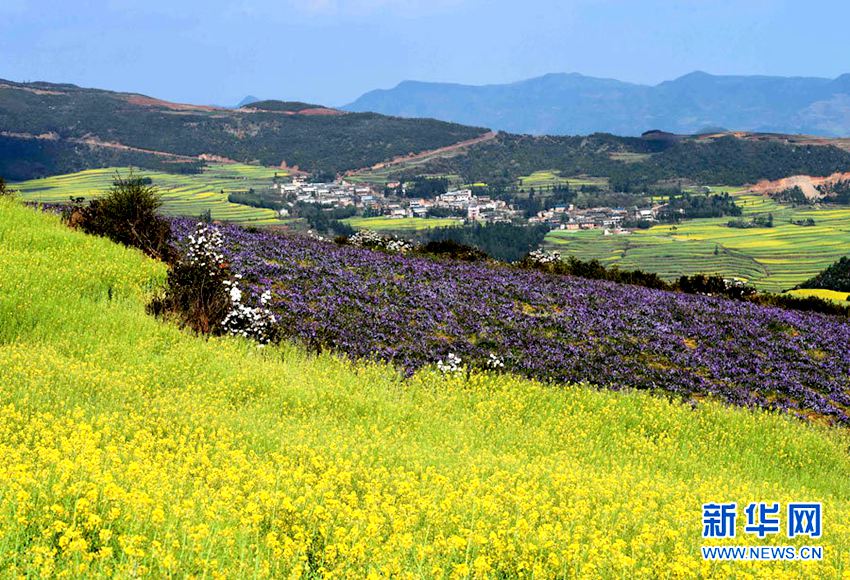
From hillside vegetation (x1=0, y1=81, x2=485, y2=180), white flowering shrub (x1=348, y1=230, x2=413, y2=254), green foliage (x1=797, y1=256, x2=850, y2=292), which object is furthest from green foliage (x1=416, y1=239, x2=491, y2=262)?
hillside vegetation (x1=0, y1=81, x2=485, y2=180)

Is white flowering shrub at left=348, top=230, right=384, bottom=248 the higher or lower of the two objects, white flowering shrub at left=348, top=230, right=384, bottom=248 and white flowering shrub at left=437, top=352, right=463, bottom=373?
the higher

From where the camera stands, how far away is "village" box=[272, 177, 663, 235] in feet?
372

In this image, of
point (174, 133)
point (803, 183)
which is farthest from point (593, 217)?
point (174, 133)

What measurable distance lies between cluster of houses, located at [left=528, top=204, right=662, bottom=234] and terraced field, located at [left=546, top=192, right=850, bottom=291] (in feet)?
17.9

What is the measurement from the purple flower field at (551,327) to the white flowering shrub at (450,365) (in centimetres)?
23

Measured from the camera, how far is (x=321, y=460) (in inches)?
245

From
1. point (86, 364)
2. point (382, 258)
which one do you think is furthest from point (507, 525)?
point (382, 258)

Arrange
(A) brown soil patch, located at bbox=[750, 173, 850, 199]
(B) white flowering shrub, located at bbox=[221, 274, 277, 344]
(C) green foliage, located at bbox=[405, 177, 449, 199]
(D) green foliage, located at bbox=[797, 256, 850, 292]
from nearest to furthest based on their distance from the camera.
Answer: (B) white flowering shrub, located at bbox=[221, 274, 277, 344], (D) green foliage, located at bbox=[797, 256, 850, 292], (A) brown soil patch, located at bbox=[750, 173, 850, 199], (C) green foliage, located at bbox=[405, 177, 449, 199]

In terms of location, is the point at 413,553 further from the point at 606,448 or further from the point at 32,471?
the point at 606,448

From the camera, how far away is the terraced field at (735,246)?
74.5 m

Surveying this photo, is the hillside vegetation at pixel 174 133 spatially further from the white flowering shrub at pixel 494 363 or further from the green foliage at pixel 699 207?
the white flowering shrub at pixel 494 363

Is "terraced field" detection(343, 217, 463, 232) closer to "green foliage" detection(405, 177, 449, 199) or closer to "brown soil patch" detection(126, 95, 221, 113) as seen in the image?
"green foliage" detection(405, 177, 449, 199)

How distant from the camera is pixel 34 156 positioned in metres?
127

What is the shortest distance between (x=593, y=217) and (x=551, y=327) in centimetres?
→ 11161
